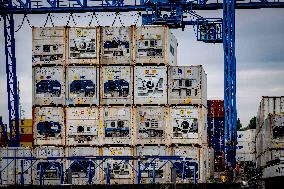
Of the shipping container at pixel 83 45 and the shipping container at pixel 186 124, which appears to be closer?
the shipping container at pixel 186 124

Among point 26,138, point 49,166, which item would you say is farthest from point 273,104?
point 26,138

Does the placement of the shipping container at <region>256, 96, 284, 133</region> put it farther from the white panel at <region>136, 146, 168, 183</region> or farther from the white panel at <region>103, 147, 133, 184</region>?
the white panel at <region>103, 147, 133, 184</region>

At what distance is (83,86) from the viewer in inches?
941

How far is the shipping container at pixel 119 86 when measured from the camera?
23.7m

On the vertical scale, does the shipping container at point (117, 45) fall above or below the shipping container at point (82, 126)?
above

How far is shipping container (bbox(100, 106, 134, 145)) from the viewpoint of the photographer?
23.5m

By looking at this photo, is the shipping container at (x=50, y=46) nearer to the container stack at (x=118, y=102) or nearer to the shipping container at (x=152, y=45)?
the container stack at (x=118, y=102)

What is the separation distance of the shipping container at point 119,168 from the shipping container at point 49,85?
123 inches

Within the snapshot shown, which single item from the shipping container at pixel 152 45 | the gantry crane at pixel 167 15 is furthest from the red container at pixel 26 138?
the shipping container at pixel 152 45

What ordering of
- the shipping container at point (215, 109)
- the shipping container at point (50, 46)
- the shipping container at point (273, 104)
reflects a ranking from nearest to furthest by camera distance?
the shipping container at point (50, 46)
the shipping container at point (273, 104)
the shipping container at point (215, 109)

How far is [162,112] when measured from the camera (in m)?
23.6

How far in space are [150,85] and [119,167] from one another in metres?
3.73

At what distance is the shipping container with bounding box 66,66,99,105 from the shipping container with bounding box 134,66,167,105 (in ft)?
5.84

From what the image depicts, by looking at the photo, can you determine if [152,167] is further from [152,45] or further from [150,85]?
[152,45]
